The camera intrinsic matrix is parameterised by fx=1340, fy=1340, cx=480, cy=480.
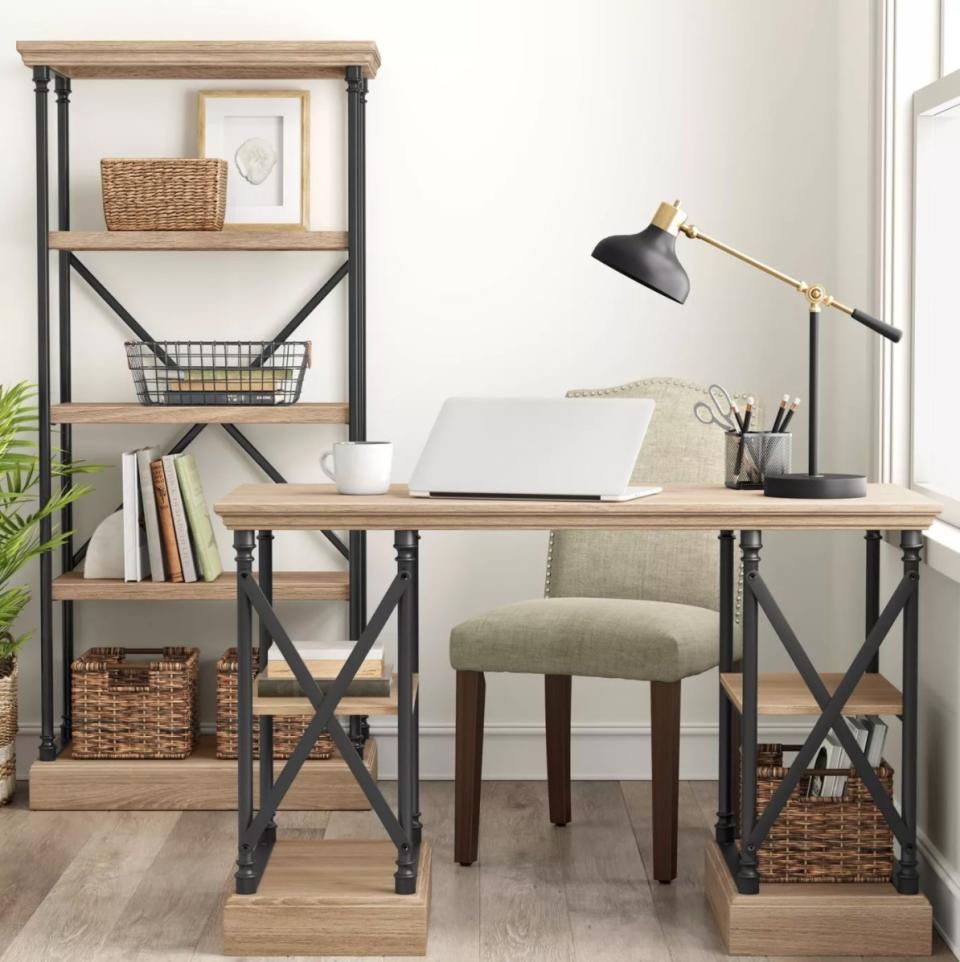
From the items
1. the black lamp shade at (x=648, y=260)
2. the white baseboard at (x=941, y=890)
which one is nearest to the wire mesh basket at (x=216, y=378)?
the black lamp shade at (x=648, y=260)

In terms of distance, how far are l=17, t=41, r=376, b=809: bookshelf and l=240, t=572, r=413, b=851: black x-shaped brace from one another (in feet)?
2.63

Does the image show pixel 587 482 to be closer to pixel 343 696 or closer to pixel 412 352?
pixel 343 696

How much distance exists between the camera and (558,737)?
2.98 metres

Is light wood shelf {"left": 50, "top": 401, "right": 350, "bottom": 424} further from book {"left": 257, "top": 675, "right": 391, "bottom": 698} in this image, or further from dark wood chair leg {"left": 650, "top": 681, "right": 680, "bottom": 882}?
dark wood chair leg {"left": 650, "top": 681, "right": 680, "bottom": 882}

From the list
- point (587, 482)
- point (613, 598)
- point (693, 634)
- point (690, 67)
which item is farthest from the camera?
point (690, 67)

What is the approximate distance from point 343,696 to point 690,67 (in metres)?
1.86

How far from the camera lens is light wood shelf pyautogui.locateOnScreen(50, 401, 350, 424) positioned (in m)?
3.10

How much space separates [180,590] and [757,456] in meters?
1.44

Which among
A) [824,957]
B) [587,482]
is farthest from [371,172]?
[824,957]

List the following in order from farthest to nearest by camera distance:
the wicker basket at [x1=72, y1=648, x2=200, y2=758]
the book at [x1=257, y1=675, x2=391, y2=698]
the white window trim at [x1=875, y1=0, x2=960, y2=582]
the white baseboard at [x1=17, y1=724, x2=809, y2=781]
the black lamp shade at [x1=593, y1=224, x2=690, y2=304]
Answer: the white baseboard at [x1=17, y1=724, x2=809, y2=781]
the wicker basket at [x1=72, y1=648, x2=200, y2=758]
the white window trim at [x1=875, y1=0, x2=960, y2=582]
the book at [x1=257, y1=675, x2=391, y2=698]
the black lamp shade at [x1=593, y1=224, x2=690, y2=304]

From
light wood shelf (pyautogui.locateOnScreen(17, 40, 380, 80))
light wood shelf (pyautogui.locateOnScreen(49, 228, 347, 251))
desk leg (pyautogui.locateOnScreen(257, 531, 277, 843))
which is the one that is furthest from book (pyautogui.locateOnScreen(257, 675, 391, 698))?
light wood shelf (pyautogui.locateOnScreen(17, 40, 380, 80))

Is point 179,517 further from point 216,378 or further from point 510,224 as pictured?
point 510,224

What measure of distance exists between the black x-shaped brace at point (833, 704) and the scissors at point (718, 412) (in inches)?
12.3

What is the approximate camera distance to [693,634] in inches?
105
